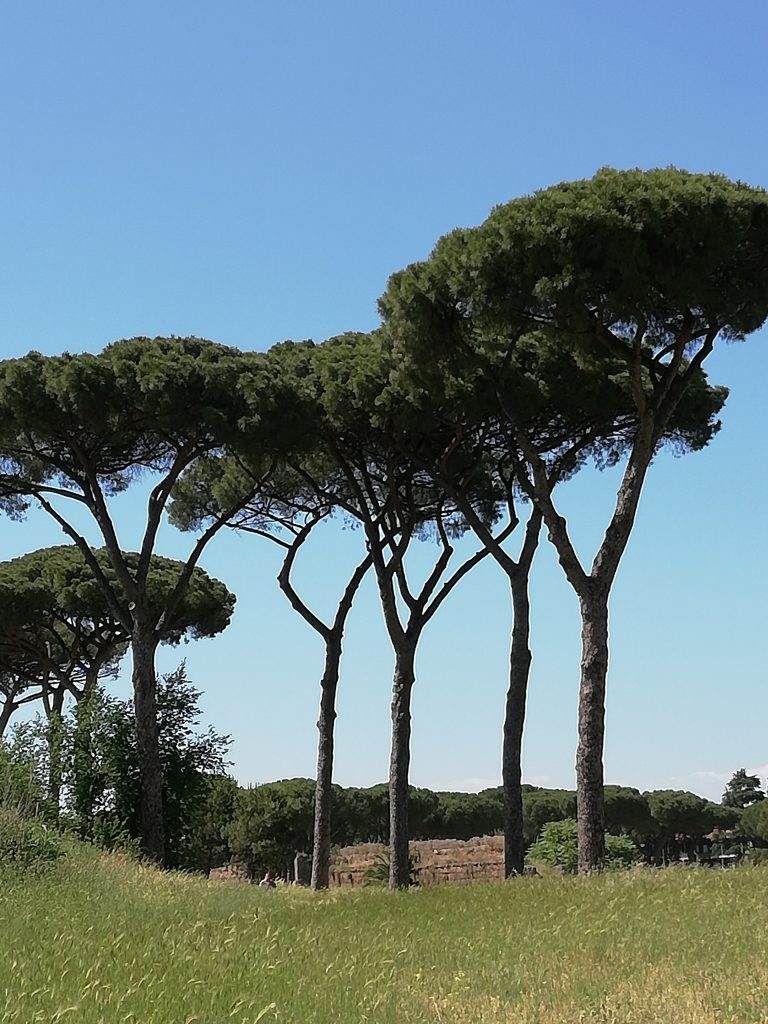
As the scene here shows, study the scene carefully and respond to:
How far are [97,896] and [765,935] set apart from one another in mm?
5637

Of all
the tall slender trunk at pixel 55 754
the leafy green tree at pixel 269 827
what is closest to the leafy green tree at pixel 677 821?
the leafy green tree at pixel 269 827

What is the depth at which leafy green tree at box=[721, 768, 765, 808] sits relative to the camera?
81.1 metres

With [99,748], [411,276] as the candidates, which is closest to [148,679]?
[99,748]

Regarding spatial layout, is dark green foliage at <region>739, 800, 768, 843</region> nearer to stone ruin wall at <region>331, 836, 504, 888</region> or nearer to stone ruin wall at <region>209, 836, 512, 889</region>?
stone ruin wall at <region>209, 836, 512, 889</region>

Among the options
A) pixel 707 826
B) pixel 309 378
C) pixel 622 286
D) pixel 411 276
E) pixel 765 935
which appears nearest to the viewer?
pixel 765 935

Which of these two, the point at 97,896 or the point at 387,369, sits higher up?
the point at 387,369

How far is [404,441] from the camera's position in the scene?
61.8 feet

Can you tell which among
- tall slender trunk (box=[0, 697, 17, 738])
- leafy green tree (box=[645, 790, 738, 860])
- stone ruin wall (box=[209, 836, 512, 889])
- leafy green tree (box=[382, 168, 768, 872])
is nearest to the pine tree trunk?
tall slender trunk (box=[0, 697, 17, 738])

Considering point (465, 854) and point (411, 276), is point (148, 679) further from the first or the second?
point (465, 854)

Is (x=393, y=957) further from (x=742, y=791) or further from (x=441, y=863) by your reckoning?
(x=742, y=791)

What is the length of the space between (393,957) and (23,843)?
6.41 meters

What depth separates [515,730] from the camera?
17203mm

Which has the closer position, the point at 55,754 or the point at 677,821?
the point at 55,754

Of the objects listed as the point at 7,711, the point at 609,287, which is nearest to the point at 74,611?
the point at 7,711
